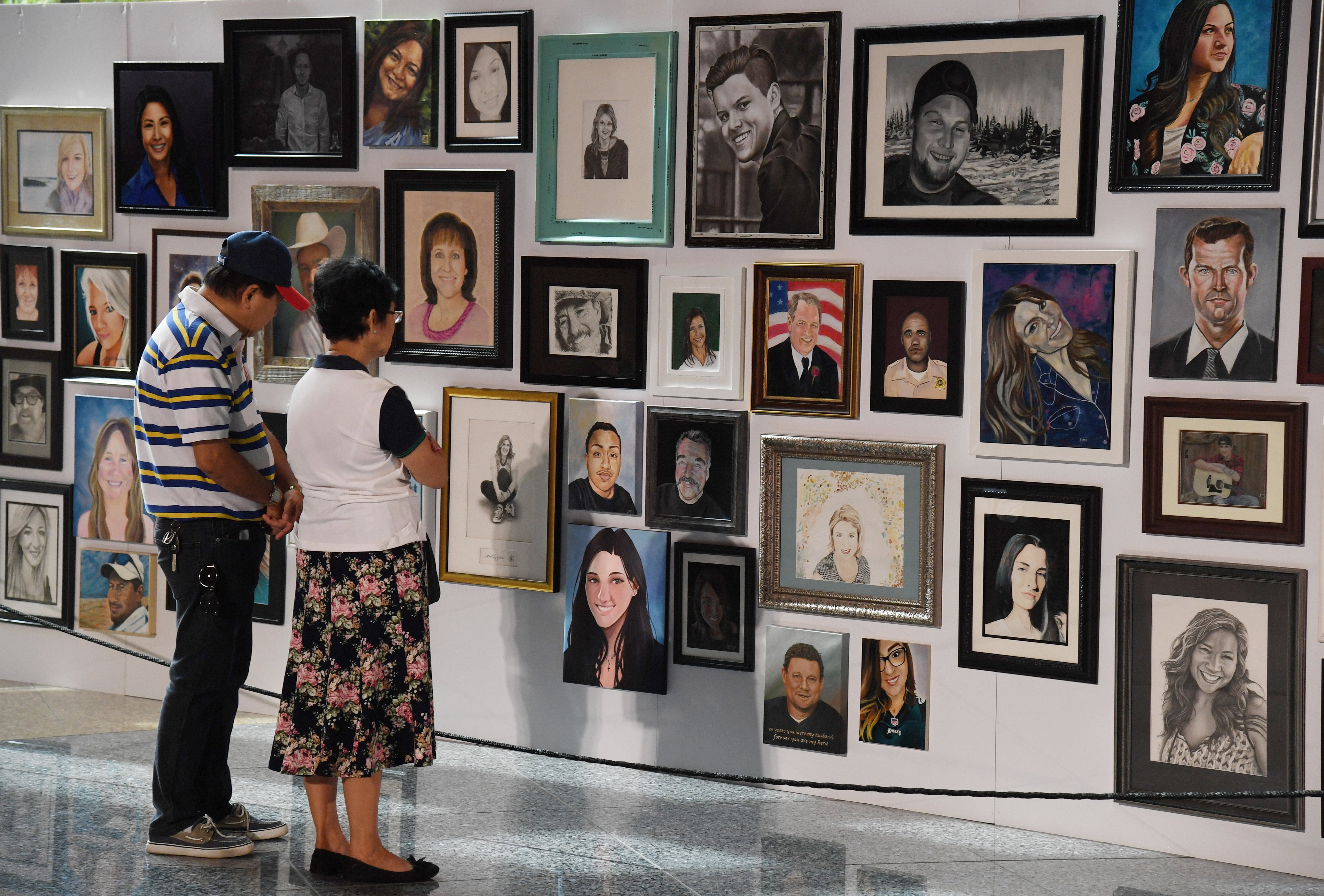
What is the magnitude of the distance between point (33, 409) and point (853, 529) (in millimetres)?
3720

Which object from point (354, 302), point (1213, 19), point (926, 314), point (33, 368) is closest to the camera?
point (354, 302)

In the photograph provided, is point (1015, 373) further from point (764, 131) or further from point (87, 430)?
point (87, 430)

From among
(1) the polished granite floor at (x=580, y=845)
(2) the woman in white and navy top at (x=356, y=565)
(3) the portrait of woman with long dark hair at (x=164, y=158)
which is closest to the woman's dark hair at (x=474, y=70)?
(3) the portrait of woman with long dark hair at (x=164, y=158)

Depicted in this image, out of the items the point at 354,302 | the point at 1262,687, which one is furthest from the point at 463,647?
the point at 1262,687

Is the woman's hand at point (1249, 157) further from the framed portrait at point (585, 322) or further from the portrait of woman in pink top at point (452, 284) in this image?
the portrait of woman in pink top at point (452, 284)

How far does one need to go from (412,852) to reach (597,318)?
1996mm

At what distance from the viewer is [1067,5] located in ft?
14.1

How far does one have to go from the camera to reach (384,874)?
396cm

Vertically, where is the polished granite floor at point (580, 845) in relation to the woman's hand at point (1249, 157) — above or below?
below

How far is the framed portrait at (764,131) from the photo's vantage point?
4.62 m

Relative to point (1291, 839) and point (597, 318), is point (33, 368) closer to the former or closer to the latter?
point (597, 318)

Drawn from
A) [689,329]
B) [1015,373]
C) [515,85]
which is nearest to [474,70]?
[515,85]

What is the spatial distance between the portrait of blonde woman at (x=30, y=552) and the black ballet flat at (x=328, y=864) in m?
2.64

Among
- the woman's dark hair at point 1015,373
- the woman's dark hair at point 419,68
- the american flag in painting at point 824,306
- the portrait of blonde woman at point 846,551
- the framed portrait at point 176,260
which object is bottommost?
the portrait of blonde woman at point 846,551
